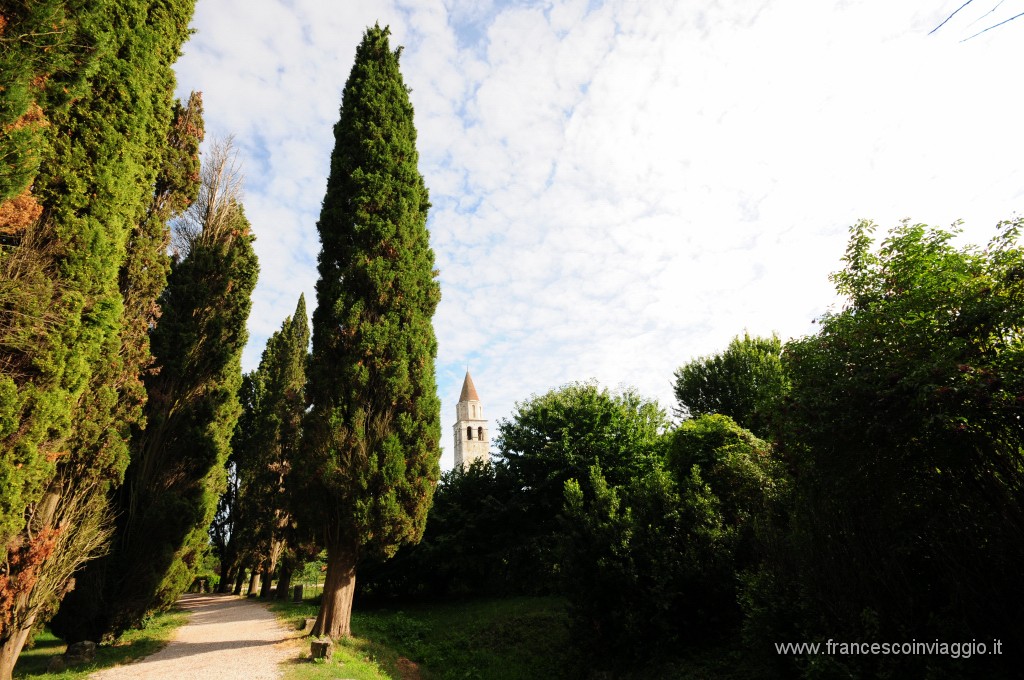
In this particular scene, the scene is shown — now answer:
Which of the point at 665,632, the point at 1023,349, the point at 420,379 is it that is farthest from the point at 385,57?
the point at 665,632

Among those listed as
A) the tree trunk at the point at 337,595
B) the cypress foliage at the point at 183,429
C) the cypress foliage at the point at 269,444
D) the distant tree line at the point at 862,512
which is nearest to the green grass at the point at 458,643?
the tree trunk at the point at 337,595

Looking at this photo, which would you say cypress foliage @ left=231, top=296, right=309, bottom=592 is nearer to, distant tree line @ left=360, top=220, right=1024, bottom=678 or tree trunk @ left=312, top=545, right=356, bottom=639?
tree trunk @ left=312, top=545, right=356, bottom=639

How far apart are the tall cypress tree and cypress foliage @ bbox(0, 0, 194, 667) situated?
12.4ft

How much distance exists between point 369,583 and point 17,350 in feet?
54.9

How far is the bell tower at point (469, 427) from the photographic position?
5006 cm

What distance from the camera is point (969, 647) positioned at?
4.89 meters

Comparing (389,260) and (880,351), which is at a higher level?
(389,260)

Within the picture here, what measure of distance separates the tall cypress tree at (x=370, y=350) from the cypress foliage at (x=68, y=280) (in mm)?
3787

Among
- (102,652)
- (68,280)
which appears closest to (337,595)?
(102,652)

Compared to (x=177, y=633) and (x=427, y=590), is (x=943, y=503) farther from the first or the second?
→ (x=427, y=590)

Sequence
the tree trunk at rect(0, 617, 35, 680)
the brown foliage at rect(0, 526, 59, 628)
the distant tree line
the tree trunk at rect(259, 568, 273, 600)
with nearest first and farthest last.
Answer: the distant tree line
the brown foliage at rect(0, 526, 59, 628)
the tree trunk at rect(0, 617, 35, 680)
the tree trunk at rect(259, 568, 273, 600)

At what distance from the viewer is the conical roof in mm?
53094

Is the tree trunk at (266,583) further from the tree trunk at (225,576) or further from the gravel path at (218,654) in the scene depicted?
the gravel path at (218,654)

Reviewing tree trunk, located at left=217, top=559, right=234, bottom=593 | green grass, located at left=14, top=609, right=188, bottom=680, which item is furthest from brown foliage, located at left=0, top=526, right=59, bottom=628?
tree trunk, located at left=217, top=559, right=234, bottom=593
